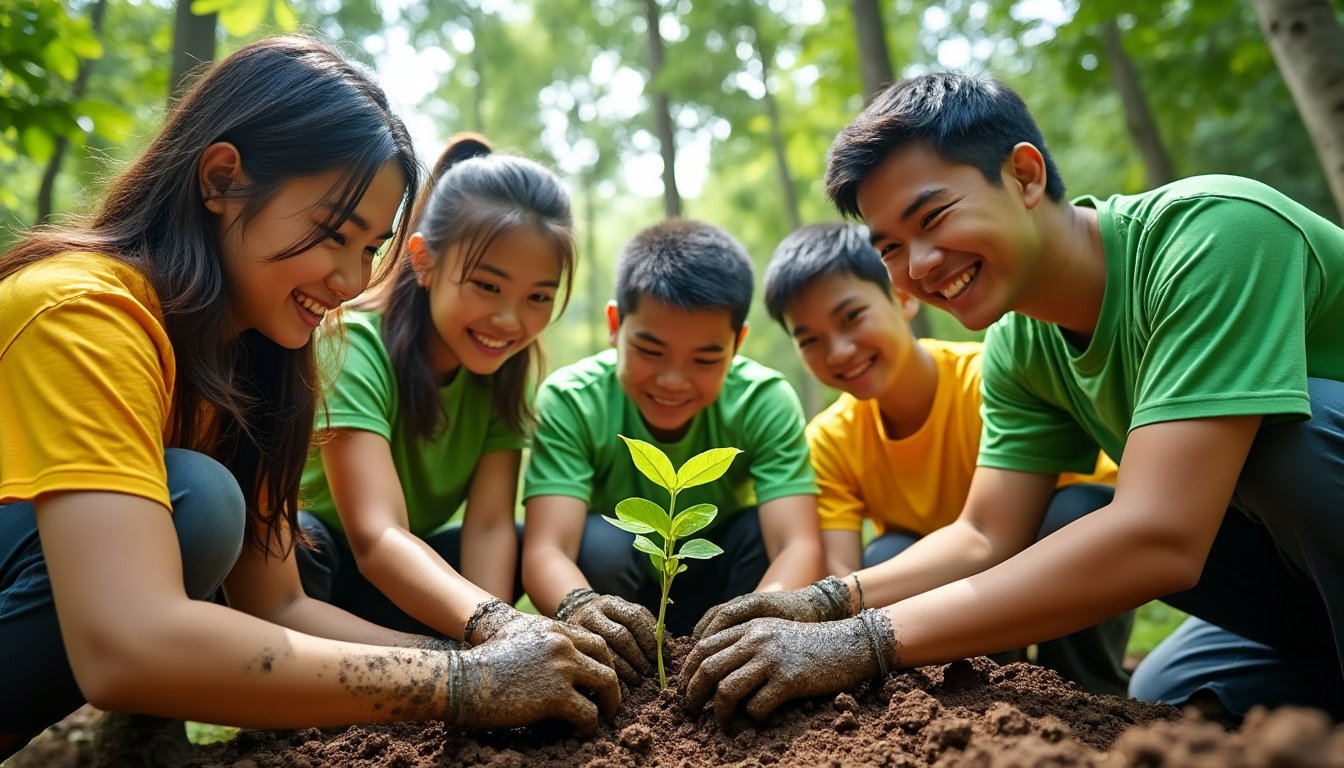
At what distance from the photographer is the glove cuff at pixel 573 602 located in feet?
6.89

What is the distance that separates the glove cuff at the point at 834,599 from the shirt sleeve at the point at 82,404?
1.37 m

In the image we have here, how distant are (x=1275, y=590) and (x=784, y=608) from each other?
113cm

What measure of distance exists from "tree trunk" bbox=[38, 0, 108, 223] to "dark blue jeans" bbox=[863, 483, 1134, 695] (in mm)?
4519

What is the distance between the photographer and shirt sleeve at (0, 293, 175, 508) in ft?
4.25

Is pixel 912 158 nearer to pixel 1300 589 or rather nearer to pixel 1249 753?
pixel 1300 589

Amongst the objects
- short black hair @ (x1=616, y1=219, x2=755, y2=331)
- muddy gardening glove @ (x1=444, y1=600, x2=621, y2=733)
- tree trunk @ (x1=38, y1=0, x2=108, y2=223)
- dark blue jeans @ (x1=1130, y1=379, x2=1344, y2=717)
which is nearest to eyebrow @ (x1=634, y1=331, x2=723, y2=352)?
short black hair @ (x1=616, y1=219, x2=755, y2=331)

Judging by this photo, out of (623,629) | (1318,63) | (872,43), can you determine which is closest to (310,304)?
(623,629)

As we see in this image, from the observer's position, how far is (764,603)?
1967 millimetres

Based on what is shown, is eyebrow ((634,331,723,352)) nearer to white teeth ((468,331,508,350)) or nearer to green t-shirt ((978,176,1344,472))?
white teeth ((468,331,508,350))

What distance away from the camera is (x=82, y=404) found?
1340 mm

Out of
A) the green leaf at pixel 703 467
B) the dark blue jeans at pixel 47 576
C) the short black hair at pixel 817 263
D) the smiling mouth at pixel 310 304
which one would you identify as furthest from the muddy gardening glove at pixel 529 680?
the short black hair at pixel 817 263

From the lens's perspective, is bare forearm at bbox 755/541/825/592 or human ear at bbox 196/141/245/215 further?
bare forearm at bbox 755/541/825/592

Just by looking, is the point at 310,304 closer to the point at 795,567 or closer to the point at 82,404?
the point at 82,404

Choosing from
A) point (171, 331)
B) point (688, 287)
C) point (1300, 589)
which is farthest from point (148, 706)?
point (1300, 589)
